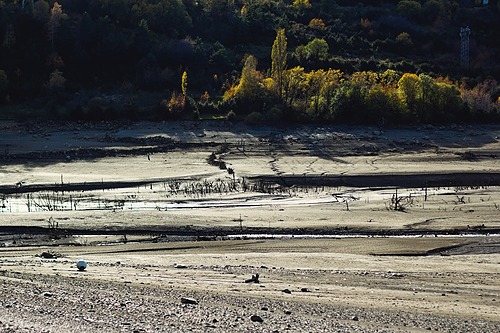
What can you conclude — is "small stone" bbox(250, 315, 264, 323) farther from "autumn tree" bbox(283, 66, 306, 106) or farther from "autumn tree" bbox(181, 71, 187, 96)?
"autumn tree" bbox(181, 71, 187, 96)

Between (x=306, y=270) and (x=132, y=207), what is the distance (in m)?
13.3

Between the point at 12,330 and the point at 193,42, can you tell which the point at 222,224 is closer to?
the point at 12,330

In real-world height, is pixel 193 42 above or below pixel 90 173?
above

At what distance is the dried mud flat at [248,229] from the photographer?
1243 cm

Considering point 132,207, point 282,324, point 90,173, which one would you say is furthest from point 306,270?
point 90,173

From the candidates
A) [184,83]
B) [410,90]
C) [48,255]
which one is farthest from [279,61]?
[48,255]

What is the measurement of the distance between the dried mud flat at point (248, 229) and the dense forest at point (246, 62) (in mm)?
3574

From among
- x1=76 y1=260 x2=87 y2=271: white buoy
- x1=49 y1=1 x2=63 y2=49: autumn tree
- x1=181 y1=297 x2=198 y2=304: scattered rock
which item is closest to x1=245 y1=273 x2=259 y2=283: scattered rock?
x1=181 y1=297 x2=198 y2=304: scattered rock

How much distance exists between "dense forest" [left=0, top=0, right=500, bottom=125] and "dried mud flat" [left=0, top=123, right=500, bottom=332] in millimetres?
3574

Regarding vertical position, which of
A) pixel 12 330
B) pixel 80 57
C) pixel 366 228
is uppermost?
pixel 80 57

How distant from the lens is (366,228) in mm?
24906

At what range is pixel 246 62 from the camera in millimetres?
59281

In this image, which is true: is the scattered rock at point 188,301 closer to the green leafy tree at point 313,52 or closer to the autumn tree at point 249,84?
the autumn tree at point 249,84

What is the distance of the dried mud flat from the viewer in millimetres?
12430
